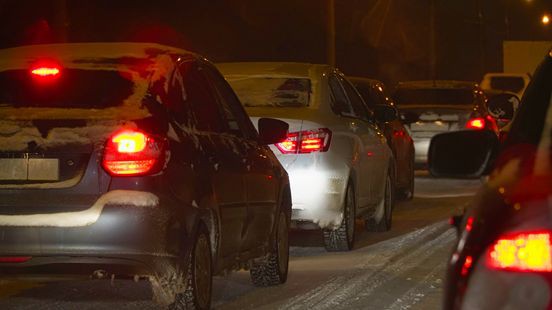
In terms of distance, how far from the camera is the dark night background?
980 inches

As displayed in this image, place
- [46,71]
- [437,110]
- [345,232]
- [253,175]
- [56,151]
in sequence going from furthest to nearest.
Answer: [437,110] → [345,232] → [253,175] → [46,71] → [56,151]

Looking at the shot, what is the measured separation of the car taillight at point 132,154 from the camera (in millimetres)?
6285

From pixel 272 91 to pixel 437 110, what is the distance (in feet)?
30.7

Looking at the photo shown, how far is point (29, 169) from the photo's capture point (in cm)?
636

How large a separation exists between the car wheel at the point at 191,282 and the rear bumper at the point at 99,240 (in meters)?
0.19

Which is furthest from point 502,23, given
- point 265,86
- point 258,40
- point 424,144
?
point 265,86

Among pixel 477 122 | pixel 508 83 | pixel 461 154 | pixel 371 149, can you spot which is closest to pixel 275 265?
pixel 371 149

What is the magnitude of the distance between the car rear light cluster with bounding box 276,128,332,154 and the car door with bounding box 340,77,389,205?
967 millimetres

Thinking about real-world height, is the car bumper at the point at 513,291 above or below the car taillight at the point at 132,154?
above

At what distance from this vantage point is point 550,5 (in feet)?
258

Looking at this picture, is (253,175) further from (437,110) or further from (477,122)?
(437,110)

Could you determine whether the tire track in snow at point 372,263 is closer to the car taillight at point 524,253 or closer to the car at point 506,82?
the car taillight at point 524,253

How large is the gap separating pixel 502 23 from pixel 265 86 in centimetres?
6607

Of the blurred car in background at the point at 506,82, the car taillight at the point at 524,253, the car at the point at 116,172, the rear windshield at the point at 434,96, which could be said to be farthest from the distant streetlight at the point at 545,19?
the car taillight at the point at 524,253
